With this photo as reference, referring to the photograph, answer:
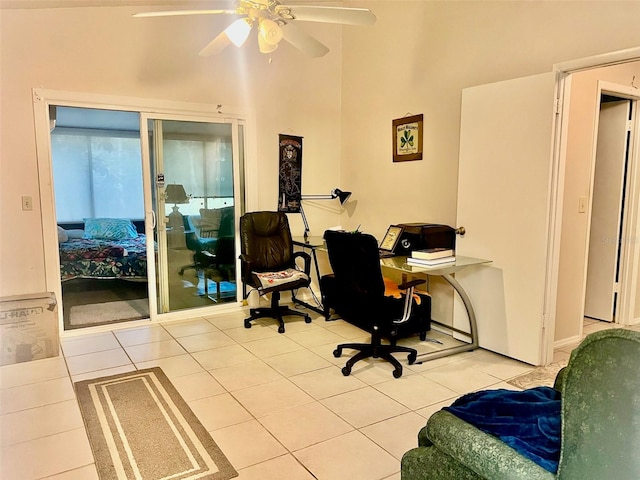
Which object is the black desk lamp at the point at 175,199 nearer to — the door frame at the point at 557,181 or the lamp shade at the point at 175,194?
the lamp shade at the point at 175,194

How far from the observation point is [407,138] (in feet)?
13.7

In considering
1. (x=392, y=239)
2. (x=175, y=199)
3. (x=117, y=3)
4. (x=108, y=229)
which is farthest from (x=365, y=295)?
(x=108, y=229)

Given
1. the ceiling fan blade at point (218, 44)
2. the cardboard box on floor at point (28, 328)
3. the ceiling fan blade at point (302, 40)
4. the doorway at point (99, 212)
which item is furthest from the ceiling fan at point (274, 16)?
the doorway at point (99, 212)

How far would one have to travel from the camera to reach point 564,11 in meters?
→ 2.84

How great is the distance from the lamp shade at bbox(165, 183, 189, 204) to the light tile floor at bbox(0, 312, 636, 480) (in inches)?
47.6

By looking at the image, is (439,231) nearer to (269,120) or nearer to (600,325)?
(600,325)

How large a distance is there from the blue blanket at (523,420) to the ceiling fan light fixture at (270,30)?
2.18 meters

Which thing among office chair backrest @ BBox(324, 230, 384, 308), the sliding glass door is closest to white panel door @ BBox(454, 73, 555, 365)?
office chair backrest @ BBox(324, 230, 384, 308)

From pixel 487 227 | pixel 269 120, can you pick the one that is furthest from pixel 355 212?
pixel 487 227

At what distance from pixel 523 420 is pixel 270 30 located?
91.3 inches

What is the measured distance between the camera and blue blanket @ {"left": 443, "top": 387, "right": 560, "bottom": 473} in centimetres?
115

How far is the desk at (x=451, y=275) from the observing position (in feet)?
10.4

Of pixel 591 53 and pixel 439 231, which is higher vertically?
pixel 591 53

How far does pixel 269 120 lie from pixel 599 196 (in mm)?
3265
